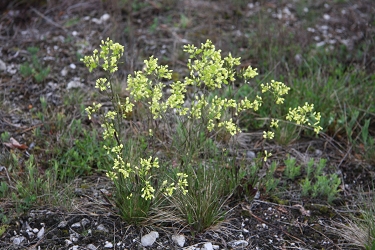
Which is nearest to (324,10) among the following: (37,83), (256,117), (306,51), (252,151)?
(306,51)

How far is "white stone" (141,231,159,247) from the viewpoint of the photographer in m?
3.28

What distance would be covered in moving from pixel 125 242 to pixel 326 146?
2.05 metres

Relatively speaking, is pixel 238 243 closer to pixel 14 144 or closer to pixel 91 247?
pixel 91 247

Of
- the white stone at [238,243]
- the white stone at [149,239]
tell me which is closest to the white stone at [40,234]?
the white stone at [149,239]

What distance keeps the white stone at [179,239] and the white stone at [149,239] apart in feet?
0.38

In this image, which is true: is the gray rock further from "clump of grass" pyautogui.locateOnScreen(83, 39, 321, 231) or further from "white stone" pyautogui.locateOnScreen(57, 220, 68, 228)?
"white stone" pyautogui.locateOnScreen(57, 220, 68, 228)

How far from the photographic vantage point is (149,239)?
3.29 m

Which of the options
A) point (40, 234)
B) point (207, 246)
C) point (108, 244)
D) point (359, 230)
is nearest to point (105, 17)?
point (40, 234)

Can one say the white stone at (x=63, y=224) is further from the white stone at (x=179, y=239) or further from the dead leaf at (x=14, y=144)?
the dead leaf at (x=14, y=144)

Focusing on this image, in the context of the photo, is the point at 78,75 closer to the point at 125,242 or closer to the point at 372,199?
the point at 125,242

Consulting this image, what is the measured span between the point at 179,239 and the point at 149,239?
19cm

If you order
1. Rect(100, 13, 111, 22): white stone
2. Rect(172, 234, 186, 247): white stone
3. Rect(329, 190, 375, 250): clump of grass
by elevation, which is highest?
Rect(100, 13, 111, 22): white stone

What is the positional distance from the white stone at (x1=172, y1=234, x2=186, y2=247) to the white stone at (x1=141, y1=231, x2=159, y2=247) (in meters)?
0.12

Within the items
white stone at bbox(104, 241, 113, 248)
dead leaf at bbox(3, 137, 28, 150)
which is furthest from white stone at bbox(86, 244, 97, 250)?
dead leaf at bbox(3, 137, 28, 150)
